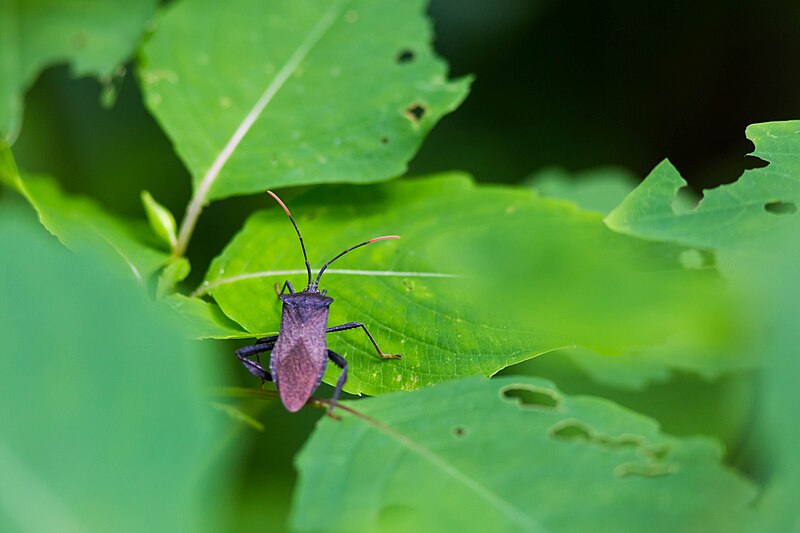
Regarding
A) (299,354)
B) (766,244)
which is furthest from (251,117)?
(766,244)

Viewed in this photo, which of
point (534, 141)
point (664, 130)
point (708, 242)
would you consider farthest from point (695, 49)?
point (708, 242)

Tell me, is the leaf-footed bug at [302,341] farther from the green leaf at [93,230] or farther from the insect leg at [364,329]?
the green leaf at [93,230]

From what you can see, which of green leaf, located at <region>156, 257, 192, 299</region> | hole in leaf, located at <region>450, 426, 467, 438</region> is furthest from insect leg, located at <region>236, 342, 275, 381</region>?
hole in leaf, located at <region>450, 426, 467, 438</region>

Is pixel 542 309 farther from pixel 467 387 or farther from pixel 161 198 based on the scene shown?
pixel 161 198

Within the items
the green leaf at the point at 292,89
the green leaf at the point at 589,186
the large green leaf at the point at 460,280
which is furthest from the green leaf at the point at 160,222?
the green leaf at the point at 589,186

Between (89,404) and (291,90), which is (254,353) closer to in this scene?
(291,90)
